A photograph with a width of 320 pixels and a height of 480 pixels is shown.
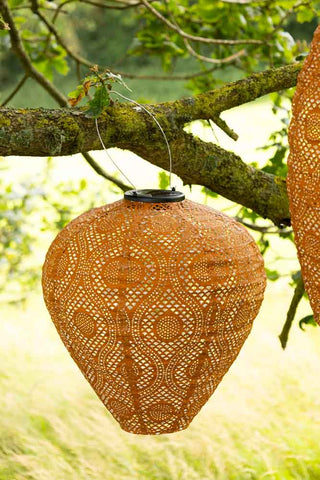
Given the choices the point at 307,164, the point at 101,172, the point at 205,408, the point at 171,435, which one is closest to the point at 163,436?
the point at 171,435

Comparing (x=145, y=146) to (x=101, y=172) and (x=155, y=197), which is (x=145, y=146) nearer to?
(x=155, y=197)

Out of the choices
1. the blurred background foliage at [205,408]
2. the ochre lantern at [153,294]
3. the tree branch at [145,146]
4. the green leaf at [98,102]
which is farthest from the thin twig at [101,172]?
the green leaf at [98,102]

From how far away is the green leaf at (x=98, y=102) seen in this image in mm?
914

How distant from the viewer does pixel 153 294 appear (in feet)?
3.13

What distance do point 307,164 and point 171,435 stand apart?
188 centimetres

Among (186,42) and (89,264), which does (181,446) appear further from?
(89,264)

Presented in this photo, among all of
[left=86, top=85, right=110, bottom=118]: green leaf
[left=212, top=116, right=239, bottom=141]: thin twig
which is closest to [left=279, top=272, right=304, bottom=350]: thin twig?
[left=212, top=116, right=239, bottom=141]: thin twig

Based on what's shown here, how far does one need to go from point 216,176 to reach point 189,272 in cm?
34

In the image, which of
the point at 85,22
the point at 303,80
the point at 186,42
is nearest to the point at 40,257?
the point at 186,42

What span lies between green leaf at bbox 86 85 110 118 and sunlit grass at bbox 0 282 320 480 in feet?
5.43

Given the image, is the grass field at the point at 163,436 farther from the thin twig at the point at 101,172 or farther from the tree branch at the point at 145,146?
the tree branch at the point at 145,146

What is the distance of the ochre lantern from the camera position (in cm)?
96

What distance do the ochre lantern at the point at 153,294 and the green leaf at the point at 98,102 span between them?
0.14 metres

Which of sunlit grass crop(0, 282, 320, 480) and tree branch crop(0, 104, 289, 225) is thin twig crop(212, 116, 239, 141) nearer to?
tree branch crop(0, 104, 289, 225)
